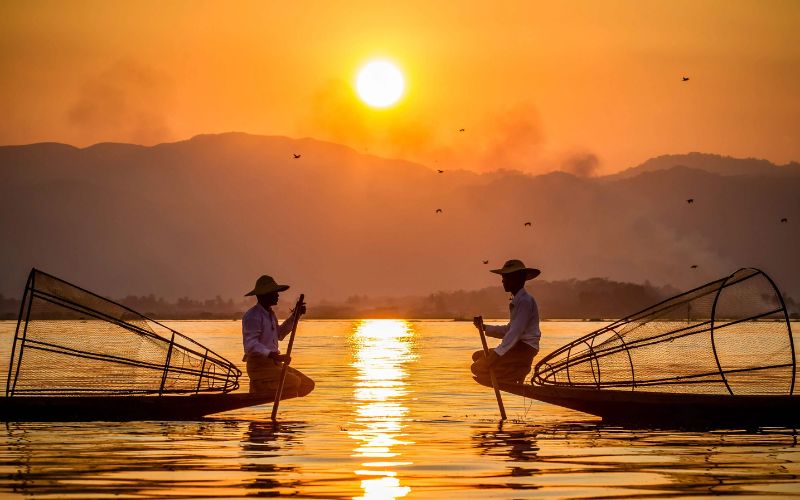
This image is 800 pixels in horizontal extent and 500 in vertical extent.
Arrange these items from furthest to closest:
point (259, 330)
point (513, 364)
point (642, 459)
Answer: point (513, 364) → point (259, 330) → point (642, 459)

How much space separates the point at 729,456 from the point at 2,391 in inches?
829

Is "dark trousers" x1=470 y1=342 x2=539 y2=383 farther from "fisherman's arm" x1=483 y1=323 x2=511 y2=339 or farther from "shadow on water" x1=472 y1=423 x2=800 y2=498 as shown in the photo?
"shadow on water" x1=472 y1=423 x2=800 y2=498

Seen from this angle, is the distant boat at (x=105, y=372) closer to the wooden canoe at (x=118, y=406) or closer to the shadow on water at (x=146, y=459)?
the wooden canoe at (x=118, y=406)

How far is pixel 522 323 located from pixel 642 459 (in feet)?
16.0

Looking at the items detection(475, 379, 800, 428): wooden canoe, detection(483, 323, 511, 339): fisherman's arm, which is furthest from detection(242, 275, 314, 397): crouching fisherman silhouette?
detection(475, 379, 800, 428): wooden canoe

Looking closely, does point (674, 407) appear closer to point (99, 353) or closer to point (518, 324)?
point (518, 324)

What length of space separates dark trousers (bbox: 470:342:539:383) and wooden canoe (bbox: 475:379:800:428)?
0.68ft

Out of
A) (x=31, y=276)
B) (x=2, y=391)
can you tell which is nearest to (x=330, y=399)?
(x=2, y=391)

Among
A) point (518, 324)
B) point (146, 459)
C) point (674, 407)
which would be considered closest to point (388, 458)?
point (146, 459)

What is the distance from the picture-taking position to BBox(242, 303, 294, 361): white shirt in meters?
20.3

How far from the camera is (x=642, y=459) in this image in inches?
623

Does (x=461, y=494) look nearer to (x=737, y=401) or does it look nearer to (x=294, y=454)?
(x=294, y=454)

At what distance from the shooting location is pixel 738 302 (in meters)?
21.3

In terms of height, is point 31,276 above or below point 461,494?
above
